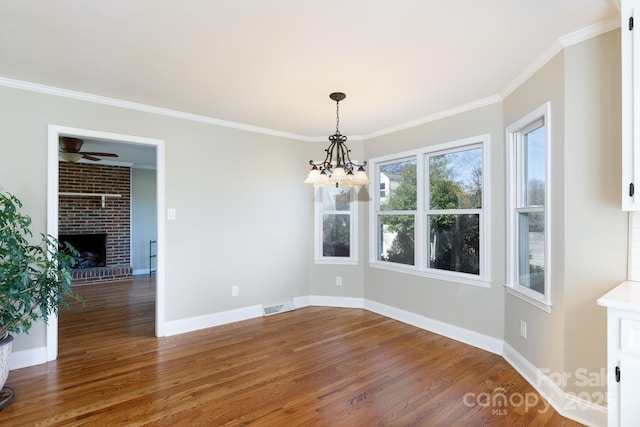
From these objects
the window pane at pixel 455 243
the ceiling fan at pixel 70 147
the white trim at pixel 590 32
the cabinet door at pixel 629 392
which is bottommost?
the cabinet door at pixel 629 392

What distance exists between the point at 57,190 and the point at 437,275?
393 centimetres

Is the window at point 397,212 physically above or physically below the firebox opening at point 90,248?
above

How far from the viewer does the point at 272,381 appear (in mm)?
2539

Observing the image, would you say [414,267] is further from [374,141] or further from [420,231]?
[374,141]

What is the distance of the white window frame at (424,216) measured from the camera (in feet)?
10.4

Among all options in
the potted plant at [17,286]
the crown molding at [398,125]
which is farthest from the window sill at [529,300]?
the potted plant at [17,286]

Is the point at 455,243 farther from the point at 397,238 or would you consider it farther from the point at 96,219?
the point at 96,219

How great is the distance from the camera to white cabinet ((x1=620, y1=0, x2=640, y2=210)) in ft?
5.37

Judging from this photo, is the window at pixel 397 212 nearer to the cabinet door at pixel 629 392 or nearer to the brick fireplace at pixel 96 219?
the cabinet door at pixel 629 392

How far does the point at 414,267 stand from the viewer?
12.8 ft

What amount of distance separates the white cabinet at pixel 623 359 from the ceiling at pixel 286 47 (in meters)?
1.63

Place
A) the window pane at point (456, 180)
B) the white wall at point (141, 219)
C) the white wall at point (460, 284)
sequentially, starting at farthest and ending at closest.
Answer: the white wall at point (141, 219)
the window pane at point (456, 180)
the white wall at point (460, 284)

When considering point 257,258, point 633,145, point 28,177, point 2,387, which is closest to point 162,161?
point 28,177

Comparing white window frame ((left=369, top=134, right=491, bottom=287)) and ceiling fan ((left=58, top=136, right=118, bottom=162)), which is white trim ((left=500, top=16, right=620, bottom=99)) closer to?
white window frame ((left=369, top=134, right=491, bottom=287))
